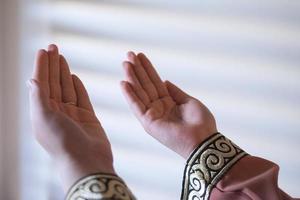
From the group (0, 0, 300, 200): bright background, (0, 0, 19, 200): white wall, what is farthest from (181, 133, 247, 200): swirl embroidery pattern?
(0, 0, 19, 200): white wall

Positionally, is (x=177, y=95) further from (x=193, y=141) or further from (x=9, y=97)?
(x=9, y=97)

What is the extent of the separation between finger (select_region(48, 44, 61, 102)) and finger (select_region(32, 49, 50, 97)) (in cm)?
1

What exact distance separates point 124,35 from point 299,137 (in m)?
0.57

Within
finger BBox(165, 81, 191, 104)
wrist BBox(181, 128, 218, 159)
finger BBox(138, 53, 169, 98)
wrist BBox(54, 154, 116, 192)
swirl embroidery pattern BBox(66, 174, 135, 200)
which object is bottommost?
swirl embroidery pattern BBox(66, 174, 135, 200)

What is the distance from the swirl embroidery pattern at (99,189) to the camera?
18.8 inches

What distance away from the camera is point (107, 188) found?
487 millimetres

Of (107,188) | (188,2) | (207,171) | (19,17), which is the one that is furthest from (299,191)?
(19,17)

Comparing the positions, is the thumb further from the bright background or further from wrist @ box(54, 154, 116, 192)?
the bright background

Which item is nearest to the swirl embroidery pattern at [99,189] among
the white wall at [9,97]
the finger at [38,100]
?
the finger at [38,100]

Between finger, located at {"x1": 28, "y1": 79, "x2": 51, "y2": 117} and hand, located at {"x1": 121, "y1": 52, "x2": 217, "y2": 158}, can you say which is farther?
hand, located at {"x1": 121, "y1": 52, "x2": 217, "y2": 158}

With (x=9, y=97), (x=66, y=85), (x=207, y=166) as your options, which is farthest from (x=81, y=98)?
(x=9, y=97)

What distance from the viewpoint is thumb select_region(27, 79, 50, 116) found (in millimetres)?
605

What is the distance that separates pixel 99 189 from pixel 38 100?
0.21 meters

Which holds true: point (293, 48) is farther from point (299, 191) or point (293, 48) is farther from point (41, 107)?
point (41, 107)
